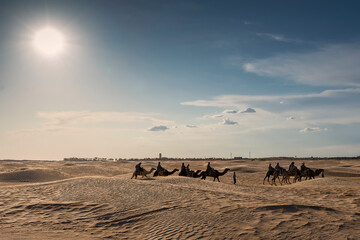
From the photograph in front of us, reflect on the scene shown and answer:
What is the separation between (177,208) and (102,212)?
3056mm

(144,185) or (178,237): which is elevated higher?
(144,185)

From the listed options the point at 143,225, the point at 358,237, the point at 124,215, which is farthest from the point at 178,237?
the point at 358,237

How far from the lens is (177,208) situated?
1144 cm

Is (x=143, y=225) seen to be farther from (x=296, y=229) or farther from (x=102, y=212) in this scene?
(x=296, y=229)

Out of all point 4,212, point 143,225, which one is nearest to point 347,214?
point 143,225

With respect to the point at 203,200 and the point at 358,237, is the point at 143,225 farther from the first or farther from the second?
the point at 358,237

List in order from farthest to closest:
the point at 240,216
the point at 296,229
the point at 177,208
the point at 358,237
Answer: the point at 177,208
the point at 240,216
the point at 296,229
the point at 358,237

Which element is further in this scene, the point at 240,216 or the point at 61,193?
the point at 61,193

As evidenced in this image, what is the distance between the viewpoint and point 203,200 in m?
12.3

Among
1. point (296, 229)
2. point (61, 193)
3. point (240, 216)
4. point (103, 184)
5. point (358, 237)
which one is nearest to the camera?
point (358, 237)

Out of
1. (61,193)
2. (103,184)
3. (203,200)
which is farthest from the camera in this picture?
(103,184)

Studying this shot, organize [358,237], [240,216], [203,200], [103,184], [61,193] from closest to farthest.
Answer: [358,237]
[240,216]
[203,200]
[61,193]
[103,184]

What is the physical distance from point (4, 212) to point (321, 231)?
12.0 m

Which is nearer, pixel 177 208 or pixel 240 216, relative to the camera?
pixel 240 216
